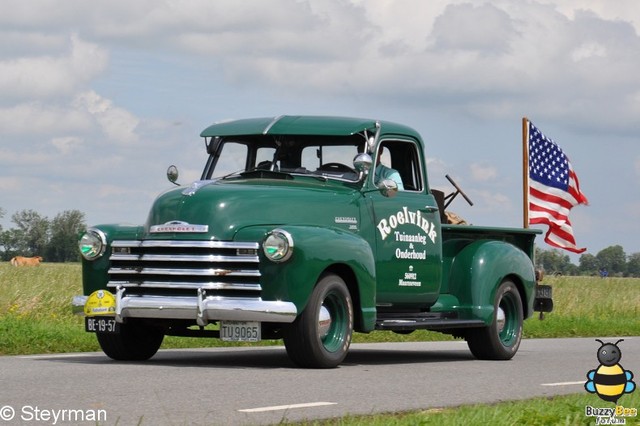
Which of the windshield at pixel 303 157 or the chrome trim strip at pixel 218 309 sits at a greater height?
the windshield at pixel 303 157

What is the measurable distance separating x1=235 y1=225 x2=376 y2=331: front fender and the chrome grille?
0.46 ft

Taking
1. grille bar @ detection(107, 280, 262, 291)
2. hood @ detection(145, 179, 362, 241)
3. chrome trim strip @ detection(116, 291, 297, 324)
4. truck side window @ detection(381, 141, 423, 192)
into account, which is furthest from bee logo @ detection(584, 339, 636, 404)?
truck side window @ detection(381, 141, 423, 192)

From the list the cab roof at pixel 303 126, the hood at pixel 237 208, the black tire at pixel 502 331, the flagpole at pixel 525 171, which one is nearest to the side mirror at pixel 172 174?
the cab roof at pixel 303 126

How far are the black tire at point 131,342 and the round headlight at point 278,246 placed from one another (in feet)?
6.06

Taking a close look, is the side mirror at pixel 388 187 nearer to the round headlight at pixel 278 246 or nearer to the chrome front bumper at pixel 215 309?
the round headlight at pixel 278 246

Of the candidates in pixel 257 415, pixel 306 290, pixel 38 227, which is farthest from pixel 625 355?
pixel 38 227

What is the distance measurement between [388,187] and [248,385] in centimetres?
363

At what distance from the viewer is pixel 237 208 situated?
38.8 feet

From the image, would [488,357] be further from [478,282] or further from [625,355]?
[625,355]

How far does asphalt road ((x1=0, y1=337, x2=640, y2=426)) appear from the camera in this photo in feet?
27.0

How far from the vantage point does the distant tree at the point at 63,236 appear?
91.9 meters

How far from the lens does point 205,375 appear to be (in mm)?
10766

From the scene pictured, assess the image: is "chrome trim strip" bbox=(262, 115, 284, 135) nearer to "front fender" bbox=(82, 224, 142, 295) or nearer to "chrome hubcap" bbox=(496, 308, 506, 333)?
"front fender" bbox=(82, 224, 142, 295)

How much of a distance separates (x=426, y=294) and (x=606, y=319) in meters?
13.1
